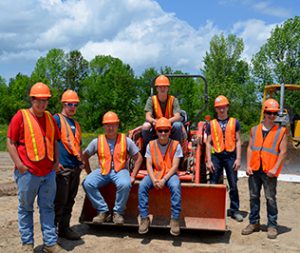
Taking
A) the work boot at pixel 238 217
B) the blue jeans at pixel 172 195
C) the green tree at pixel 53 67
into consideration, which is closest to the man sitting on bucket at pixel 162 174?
the blue jeans at pixel 172 195

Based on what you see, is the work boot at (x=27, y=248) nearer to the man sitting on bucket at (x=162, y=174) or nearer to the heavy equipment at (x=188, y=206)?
the heavy equipment at (x=188, y=206)

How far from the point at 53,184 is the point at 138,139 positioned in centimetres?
236

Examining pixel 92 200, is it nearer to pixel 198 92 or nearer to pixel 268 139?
pixel 268 139

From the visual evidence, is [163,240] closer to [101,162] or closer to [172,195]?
[172,195]

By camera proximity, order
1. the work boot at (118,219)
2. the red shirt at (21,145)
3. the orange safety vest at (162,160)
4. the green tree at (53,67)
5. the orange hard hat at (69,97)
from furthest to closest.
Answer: the green tree at (53,67) → the orange safety vest at (162,160) → the work boot at (118,219) → the orange hard hat at (69,97) → the red shirt at (21,145)

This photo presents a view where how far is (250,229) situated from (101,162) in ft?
7.06

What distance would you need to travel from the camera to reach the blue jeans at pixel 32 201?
Answer: 4.50 m

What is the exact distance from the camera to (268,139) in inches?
220

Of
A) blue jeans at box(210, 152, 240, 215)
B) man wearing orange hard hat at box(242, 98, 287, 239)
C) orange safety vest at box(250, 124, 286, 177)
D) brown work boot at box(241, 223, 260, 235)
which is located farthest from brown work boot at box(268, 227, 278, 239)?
blue jeans at box(210, 152, 240, 215)

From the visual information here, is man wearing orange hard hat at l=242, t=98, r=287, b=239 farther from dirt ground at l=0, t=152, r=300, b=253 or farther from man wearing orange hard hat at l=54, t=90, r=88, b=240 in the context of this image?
man wearing orange hard hat at l=54, t=90, r=88, b=240

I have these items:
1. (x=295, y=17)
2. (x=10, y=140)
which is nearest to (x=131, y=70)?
(x=295, y=17)

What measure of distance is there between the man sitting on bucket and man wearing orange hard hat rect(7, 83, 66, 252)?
1.13m

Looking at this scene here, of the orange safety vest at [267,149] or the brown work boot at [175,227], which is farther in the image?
the orange safety vest at [267,149]

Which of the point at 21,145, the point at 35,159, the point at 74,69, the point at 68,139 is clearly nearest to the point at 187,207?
the point at 68,139
